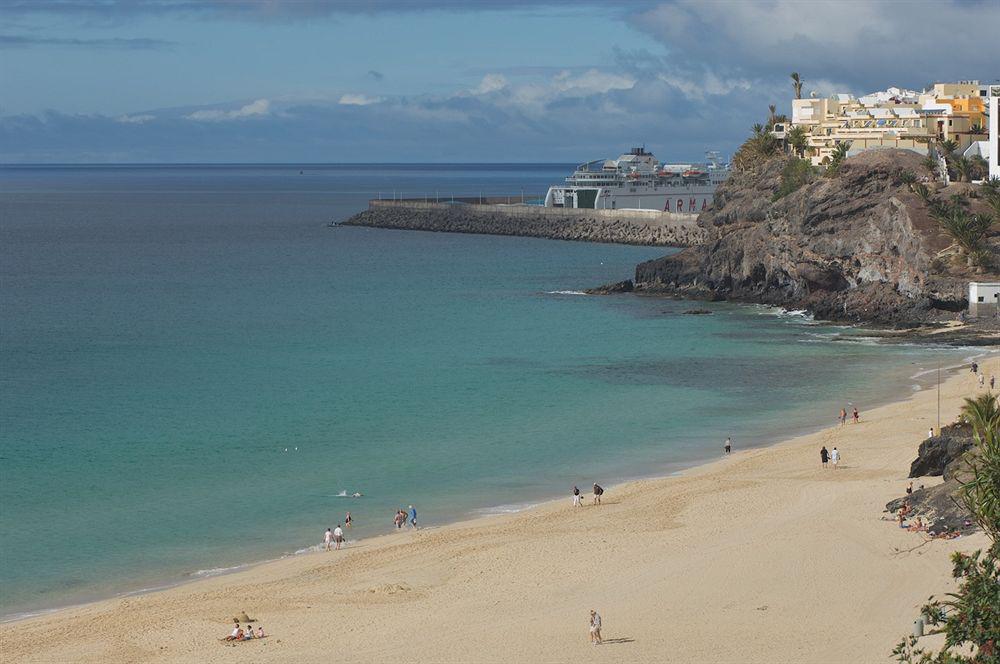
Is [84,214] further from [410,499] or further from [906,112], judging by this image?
[410,499]

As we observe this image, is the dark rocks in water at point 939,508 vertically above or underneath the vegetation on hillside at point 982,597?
underneath

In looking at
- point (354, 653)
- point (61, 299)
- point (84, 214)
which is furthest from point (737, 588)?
point (84, 214)

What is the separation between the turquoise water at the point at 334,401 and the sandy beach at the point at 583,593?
242cm

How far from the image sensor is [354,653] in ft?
77.5

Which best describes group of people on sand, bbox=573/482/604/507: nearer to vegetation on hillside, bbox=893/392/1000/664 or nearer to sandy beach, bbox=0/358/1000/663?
sandy beach, bbox=0/358/1000/663

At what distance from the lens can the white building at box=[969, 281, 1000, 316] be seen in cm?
6091

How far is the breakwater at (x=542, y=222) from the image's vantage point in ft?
396

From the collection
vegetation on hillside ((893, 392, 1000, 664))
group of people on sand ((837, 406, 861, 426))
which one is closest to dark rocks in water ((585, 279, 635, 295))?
group of people on sand ((837, 406, 861, 426))

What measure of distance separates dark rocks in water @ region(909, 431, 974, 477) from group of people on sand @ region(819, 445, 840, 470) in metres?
3.00

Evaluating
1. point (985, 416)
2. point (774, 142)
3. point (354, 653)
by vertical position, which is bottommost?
point (354, 653)

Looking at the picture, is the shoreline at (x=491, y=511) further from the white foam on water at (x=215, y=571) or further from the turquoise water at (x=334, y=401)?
the turquoise water at (x=334, y=401)

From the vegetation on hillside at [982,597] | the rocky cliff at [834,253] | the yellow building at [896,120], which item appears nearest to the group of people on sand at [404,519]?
the vegetation on hillside at [982,597]

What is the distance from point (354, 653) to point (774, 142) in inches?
2981

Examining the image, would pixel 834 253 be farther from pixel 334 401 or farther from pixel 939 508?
pixel 939 508
